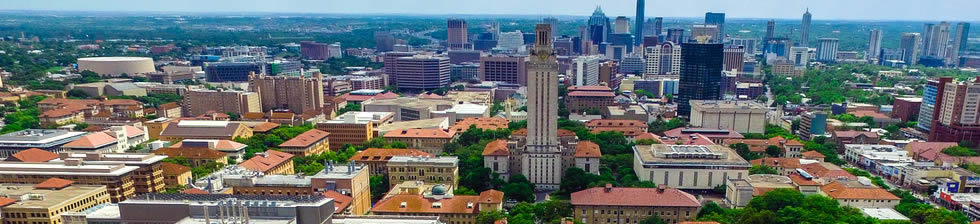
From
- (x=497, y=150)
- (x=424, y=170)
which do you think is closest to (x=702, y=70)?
(x=497, y=150)

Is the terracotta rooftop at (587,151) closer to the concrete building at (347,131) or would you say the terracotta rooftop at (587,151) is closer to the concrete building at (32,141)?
the concrete building at (347,131)

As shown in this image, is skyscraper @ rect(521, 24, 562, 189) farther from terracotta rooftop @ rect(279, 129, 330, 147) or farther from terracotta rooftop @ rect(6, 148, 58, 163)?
terracotta rooftop @ rect(6, 148, 58, 163)

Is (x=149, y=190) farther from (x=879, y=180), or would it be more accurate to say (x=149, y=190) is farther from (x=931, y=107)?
(x=931, y=107)

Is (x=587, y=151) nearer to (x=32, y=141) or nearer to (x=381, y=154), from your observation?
(x=381, y=154)

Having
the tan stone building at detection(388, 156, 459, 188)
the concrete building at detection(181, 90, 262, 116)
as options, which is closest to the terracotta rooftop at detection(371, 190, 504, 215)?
the tan stone building at detection(388, 156, 459, 188)

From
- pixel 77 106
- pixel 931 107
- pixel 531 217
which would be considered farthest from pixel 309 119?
pixel 931 107

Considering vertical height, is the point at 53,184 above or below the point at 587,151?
above
